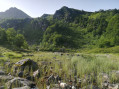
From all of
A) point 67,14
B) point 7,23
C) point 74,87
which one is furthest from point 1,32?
point 67,14

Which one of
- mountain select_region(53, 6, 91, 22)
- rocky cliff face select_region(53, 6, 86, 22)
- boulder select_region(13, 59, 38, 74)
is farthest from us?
rocky cliff face select_region(53, 6, 86, 22)

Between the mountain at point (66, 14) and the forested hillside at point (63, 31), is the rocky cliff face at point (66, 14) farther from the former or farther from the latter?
the forested hillside at point (63, 31)

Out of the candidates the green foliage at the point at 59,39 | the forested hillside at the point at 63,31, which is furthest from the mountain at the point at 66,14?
the green foliage at the point at 59,39

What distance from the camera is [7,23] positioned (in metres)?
138

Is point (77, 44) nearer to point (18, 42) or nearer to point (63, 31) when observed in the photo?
point (63, 31)

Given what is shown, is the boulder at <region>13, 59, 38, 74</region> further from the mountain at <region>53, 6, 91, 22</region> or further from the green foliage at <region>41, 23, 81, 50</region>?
the mountain at <region>53, 6, 91, 22</region>

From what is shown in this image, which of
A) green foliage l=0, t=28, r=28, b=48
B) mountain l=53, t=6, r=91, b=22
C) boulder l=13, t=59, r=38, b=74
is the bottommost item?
boulder l=13, t=59, r=38, b=74

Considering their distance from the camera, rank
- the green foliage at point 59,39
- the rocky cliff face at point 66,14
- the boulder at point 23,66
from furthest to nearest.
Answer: the rocky cliff face at point 66,14 → the green foliage at point 59,39 → the boulder at point 23,66

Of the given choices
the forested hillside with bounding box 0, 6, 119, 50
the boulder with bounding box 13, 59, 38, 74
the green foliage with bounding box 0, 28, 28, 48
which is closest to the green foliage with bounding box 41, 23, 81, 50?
the forested hillside with bounding box 0, 6, 119, 50

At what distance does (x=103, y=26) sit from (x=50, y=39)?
57036 mm

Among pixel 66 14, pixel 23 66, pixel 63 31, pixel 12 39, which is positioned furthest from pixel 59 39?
pixel 66 14

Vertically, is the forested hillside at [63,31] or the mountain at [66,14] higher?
the mountain at [66,14]

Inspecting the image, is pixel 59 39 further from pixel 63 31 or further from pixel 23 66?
pixel 23 66

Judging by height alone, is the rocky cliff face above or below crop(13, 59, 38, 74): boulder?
above
